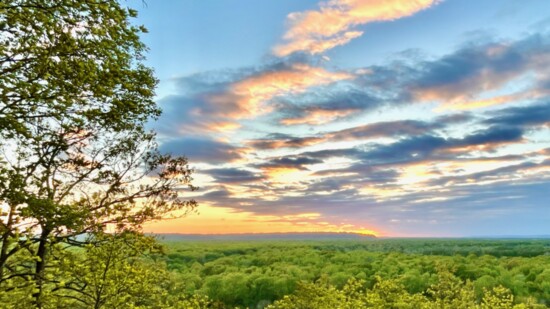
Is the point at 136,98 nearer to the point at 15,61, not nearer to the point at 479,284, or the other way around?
the point at 15,61

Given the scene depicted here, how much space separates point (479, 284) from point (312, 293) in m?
67.9

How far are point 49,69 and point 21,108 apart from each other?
1.91 metres

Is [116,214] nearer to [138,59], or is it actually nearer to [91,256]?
[91,256]

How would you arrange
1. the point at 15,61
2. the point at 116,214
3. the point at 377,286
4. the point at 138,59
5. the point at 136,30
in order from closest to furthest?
the point at 15,61, the point at 136,30, the point at 138,59, the point at 116,214, the point at 377,286

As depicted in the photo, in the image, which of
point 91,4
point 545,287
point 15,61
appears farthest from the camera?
point 545,287

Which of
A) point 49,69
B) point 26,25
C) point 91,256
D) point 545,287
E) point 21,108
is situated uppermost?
point 26,25

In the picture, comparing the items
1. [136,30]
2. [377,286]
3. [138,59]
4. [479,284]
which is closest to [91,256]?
[138,59]

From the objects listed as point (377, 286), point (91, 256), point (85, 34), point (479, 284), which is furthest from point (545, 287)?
point (85, 34)

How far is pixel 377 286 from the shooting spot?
51031 millimetres

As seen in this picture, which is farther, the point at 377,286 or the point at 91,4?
the point at 377,286

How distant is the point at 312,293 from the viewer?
3684 centimetres

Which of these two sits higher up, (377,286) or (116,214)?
(116,214)

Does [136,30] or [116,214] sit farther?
[116,214]

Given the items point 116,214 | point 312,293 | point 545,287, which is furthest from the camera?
point 545,287
